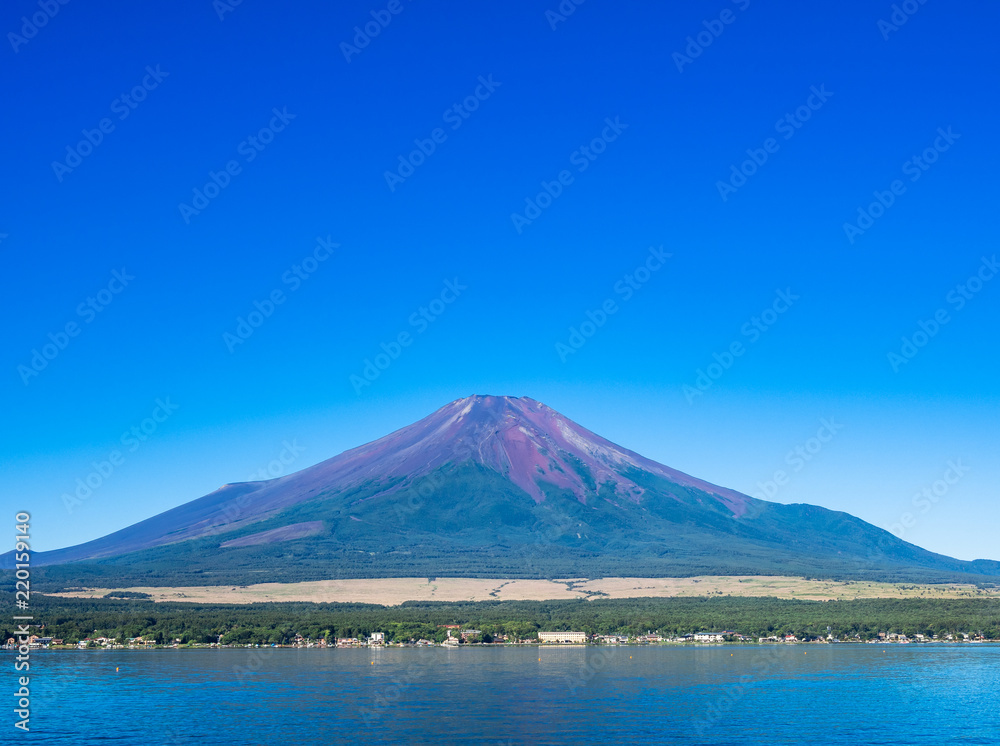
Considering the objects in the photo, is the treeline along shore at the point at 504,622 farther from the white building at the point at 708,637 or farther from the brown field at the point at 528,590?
the brown field at the point at 528,590

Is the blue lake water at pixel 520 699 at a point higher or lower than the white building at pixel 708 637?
higher

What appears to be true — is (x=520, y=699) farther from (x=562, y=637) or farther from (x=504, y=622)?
(x=504, y=622)

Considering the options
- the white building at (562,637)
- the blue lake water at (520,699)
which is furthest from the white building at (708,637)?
the blue lake water at (520,699)

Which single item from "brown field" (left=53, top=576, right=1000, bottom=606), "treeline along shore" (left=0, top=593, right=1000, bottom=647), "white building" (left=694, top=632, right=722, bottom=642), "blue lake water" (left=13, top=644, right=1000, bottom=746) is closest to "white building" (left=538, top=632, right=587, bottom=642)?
"treeline along shore" (left=0, top=593, right=1000, bottom=647)

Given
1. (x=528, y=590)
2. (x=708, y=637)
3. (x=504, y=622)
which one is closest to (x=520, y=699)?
(x=708, y=637)

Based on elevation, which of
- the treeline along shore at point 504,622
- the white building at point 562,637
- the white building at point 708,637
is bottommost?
the white building at point 708,637

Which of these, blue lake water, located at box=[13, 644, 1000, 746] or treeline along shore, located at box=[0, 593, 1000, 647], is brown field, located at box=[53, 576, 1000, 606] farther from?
blue lake water, located at box=[13, 644, 1000, 746]
